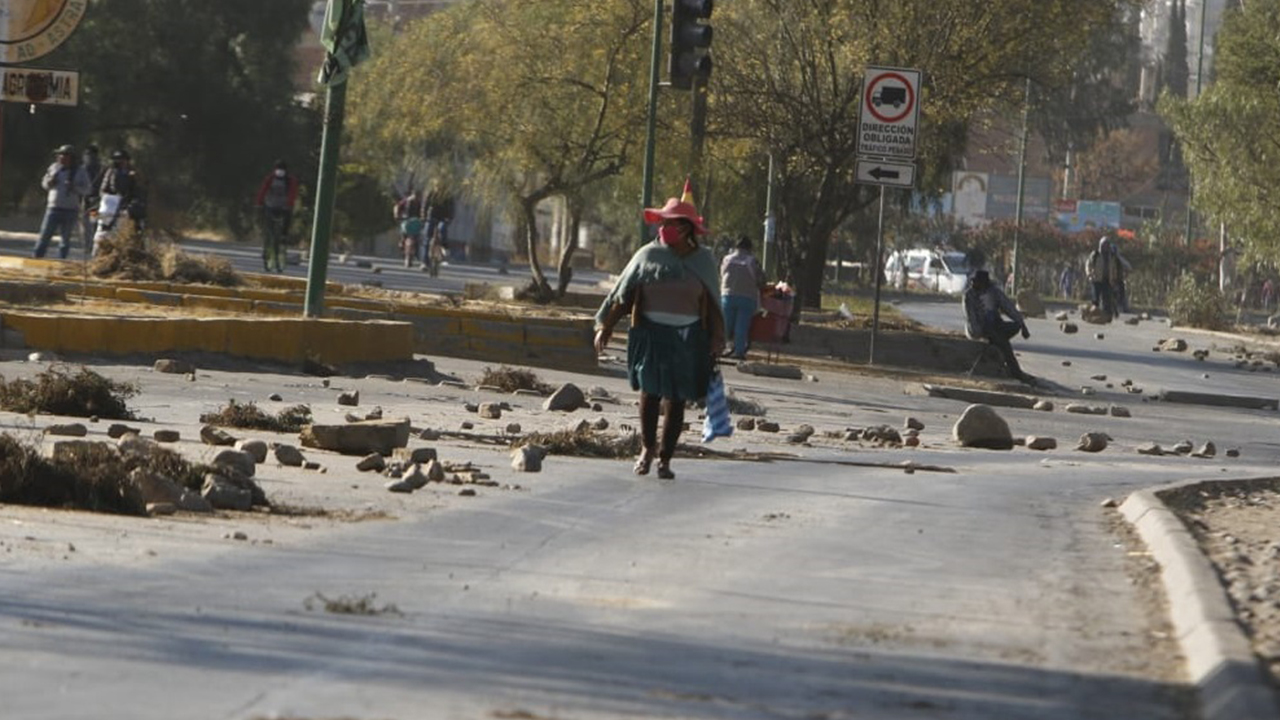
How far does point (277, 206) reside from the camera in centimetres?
4059

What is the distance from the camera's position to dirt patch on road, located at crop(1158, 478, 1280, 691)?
9.09m

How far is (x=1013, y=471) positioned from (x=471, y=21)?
28568 mm

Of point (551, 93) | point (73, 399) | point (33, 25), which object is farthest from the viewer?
point (551, 93)

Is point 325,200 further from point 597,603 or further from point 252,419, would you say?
point 597,603

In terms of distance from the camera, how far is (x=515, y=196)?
42.5 m

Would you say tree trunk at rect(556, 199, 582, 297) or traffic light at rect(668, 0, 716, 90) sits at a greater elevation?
traffic light at rect(668, 0, 716, 90)

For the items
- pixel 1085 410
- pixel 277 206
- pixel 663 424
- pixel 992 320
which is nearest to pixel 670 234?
pixel 663 424

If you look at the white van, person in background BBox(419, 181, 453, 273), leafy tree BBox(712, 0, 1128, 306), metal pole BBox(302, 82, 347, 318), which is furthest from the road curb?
the white van

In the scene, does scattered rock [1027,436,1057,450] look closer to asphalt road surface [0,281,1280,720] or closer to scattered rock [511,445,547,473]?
asphalt road surface [0,281,1280,720]

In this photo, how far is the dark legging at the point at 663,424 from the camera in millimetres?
14727

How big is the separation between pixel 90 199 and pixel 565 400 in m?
20.0

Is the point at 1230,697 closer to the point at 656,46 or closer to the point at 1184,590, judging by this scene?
the point at 1184,590

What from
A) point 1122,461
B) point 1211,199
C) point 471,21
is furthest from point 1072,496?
point 1211,199

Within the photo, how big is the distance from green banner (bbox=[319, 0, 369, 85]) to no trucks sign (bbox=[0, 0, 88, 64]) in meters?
5.19
